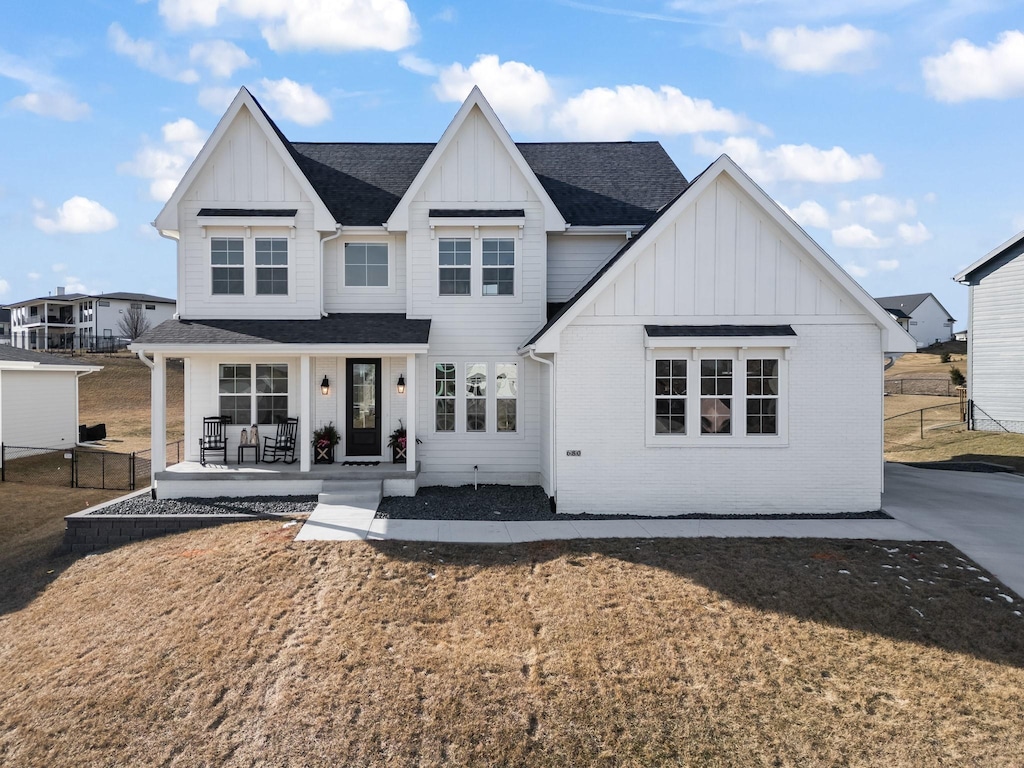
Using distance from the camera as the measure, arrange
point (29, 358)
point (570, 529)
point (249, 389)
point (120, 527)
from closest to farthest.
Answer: point (570, 529) → point (120, 527) → point (249, 389) → point (29, 358)

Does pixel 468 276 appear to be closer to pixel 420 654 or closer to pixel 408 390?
pixel 408 390

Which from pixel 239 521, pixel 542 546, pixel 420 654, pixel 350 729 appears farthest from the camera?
pixel 239 521

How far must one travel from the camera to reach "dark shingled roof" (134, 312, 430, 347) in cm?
1280

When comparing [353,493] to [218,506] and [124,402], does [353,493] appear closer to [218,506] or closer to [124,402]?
[218,506]

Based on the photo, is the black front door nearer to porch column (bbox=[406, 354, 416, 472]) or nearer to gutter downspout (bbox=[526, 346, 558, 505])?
porch column (bbox=[406, 354, 416, 472])

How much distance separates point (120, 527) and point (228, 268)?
6.37 meters

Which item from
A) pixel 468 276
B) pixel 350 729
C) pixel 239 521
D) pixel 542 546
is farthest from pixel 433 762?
pixel 468 276

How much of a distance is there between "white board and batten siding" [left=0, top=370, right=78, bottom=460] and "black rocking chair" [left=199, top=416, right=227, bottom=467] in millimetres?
10834

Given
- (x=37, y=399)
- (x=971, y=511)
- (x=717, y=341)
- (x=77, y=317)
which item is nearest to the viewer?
(x=717, y=341)

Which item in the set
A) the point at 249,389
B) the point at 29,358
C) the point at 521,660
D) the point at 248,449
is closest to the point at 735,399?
the point at 521,660

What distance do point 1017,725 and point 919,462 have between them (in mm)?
15569

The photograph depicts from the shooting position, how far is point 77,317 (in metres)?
63.6

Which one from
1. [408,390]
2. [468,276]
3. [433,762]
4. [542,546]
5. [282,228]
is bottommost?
[433,762]

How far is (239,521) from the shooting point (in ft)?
37.7
